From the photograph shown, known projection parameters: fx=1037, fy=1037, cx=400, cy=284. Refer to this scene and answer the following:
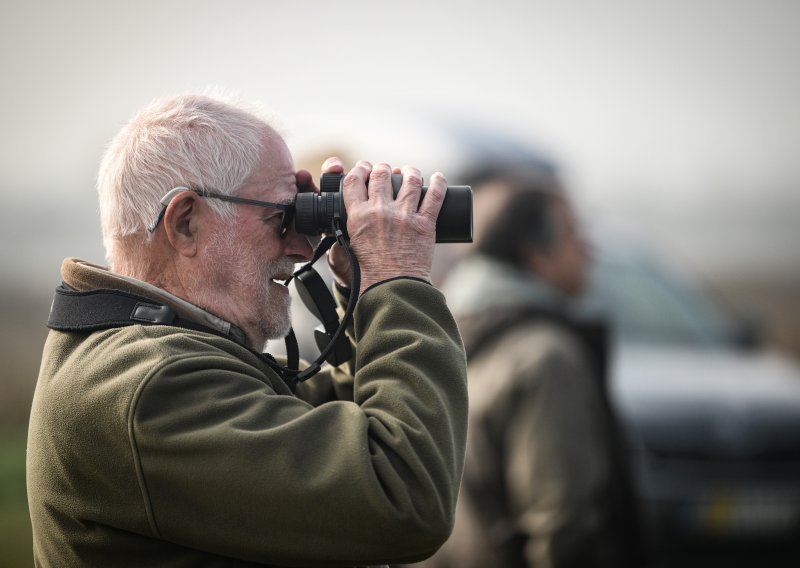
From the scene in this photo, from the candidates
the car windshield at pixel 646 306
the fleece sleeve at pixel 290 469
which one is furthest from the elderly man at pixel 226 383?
the car windshield at pixel 646 306

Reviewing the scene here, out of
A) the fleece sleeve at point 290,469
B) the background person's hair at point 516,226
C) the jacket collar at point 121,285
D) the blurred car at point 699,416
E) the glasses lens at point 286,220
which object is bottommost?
the blurred car at point 699,416

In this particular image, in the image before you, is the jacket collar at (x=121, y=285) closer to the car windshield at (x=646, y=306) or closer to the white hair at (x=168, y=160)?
the white hair at (x=168, y=160)

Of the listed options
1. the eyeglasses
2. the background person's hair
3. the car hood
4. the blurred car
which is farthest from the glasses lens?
the car hood

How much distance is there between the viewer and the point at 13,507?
21.8 ft

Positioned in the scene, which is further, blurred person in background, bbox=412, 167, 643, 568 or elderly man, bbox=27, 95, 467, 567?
blurred person in background, bbox=412, 167, 643, 568

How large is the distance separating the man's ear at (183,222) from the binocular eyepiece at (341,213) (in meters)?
0.19

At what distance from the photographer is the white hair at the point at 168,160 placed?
1.86 metres

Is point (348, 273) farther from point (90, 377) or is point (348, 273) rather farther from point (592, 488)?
point (592, 488)

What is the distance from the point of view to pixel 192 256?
187 cm

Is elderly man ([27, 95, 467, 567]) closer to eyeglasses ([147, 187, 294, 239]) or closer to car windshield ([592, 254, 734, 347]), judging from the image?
eyeglasses ([147, 187, 294, 239])

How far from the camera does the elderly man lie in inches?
61.9

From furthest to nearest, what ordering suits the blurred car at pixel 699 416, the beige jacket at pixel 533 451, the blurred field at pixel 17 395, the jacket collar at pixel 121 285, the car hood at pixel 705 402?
1. the blurred field at pixel 17 395
2. the car hood at pixel 705 402
3. the blurred car at pixel 699 416
4. the beige jacket at pixel 533 451
5. the jacket collar at pixel 121 285

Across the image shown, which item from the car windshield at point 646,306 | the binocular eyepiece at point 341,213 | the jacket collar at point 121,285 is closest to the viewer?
the jacket collar at point 121,285

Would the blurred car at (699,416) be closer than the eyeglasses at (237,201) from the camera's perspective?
No
